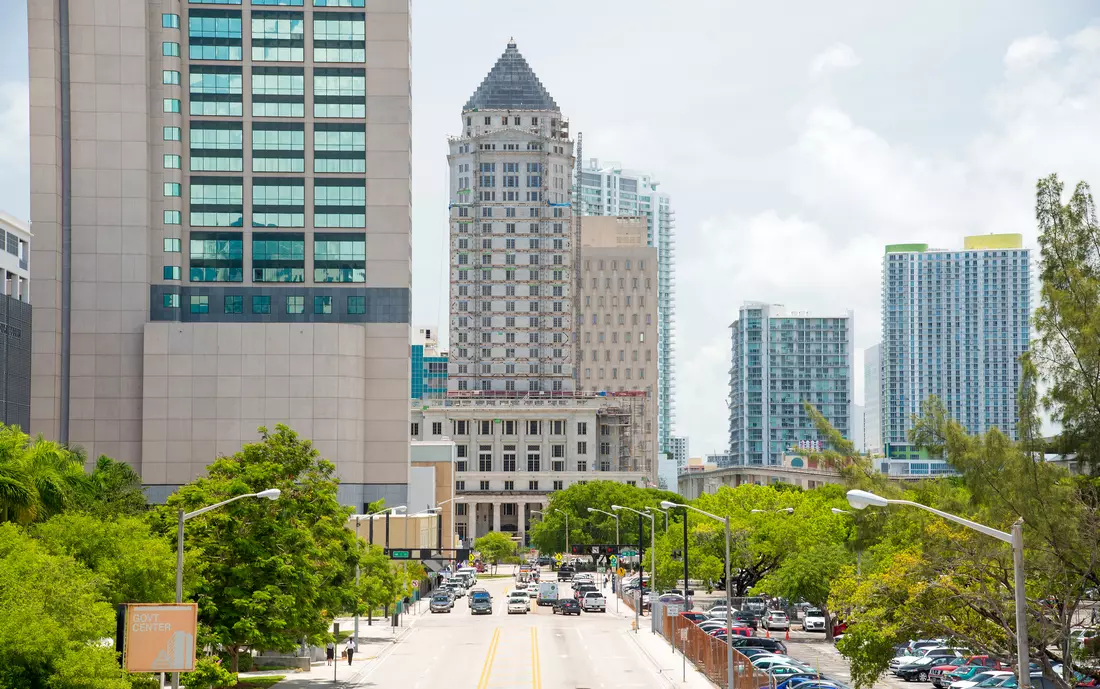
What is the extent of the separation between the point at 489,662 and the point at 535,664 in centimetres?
261

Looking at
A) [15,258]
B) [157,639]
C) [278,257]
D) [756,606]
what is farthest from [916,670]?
[15,258]

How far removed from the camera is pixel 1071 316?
3869 cm

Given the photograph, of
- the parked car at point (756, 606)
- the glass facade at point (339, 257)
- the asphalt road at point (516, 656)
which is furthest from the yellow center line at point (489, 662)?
the glass facade at point (339, 257)

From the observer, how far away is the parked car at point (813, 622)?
3287 inches

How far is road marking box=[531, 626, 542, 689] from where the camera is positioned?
55109 millimetres

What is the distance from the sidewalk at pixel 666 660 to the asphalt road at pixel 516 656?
0.54 metres

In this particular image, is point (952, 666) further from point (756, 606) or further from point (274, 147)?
point (274, 147)

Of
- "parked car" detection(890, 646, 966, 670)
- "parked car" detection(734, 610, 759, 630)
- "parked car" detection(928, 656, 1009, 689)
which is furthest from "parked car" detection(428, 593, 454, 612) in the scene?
"parked car" detection(928, 656, 1009, 689)

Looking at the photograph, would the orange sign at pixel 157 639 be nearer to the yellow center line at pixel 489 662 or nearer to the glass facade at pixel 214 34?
the yellow center line at pixel 489 662

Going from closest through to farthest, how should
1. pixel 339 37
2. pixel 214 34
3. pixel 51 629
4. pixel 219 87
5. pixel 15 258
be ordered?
pixel 51 629
pixel 15 258
pixel 219 87
pixel 214 34
pixel 339 37

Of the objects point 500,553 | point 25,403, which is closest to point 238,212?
point 25,403

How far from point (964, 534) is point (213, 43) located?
90.8m

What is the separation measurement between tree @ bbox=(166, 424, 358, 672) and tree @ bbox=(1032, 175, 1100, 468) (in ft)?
94.7

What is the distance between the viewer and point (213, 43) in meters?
116
